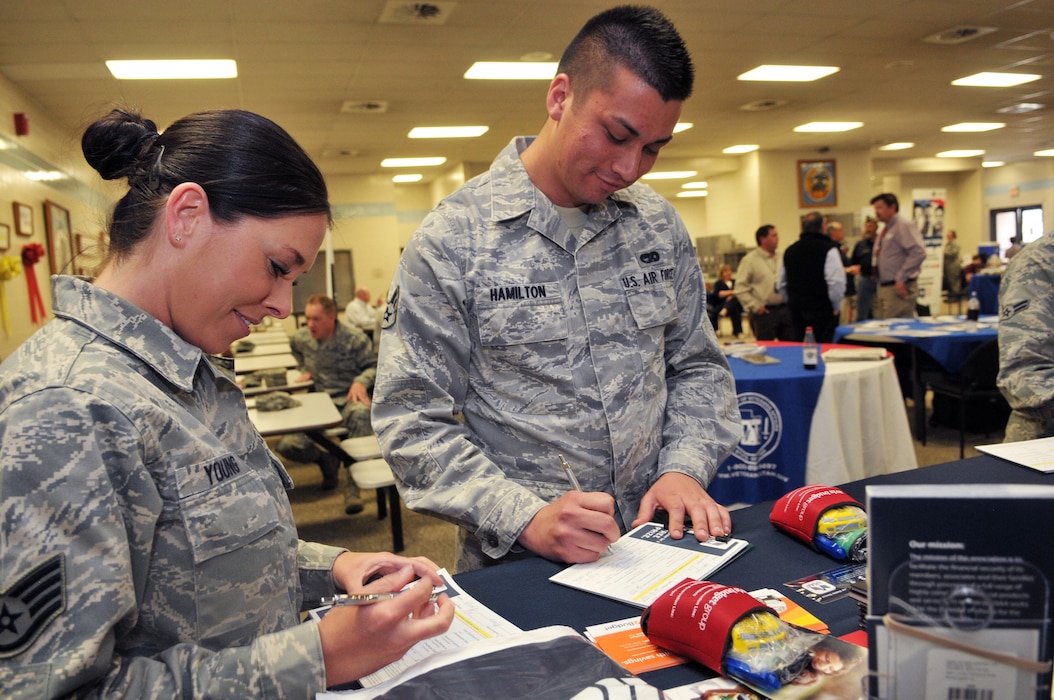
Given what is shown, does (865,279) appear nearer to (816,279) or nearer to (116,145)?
(816,279)

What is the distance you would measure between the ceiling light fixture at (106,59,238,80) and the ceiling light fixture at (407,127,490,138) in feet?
11.7

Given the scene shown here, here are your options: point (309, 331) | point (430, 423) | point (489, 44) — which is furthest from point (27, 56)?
point (430, 423)

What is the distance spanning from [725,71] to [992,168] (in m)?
14.6

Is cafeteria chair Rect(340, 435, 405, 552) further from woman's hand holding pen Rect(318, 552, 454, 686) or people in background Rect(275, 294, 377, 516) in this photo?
woman's hand holding pen Rect(318, 552, 454, 686)

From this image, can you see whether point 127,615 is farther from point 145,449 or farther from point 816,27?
point 816,27

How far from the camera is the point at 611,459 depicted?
4.73 feet

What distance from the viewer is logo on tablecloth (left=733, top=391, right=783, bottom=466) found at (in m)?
3.25

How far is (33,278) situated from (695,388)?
20.9 ft

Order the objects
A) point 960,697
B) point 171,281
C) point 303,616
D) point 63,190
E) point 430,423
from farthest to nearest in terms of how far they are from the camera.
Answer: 1. point 63,190
2. point 430,423
3. point 303,616
4. point 171,281
5. point 960,697

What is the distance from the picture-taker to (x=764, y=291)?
8.90m

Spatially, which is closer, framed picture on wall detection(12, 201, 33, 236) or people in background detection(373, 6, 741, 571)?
people in background detection(373, 6, 741, 571)

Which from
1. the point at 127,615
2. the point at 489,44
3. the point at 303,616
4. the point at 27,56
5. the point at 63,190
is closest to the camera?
the point at 127,615

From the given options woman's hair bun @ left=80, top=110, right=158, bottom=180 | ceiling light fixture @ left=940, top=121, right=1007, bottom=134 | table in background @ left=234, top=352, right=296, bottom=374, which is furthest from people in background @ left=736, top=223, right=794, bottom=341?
woman's hair bun @ left=80, top=110, right=158, bottom=180

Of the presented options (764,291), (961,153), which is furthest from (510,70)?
(961,153)
